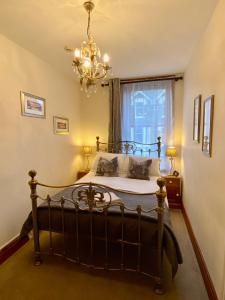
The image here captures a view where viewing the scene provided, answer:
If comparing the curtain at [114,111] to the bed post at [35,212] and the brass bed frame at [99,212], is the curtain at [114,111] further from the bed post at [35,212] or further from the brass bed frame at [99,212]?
the bed post at [35,212]

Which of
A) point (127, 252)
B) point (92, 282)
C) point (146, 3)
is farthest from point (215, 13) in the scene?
point (92, 282)

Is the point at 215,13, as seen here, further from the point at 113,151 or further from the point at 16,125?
the point at 113,151

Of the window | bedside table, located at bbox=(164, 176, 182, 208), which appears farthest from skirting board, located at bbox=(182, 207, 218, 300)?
the window

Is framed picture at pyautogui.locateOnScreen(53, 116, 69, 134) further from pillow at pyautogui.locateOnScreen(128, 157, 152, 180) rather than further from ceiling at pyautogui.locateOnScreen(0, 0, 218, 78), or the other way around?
pillow at pyautogui.locateOnScreen(128, 157, 152, 180)

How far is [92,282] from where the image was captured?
5.67 feet

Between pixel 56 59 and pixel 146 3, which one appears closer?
pixel 146 3

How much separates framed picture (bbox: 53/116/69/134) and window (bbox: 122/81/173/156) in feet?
3.82

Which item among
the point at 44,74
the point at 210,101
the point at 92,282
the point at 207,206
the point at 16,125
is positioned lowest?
the point at 92,282

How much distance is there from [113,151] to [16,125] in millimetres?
2081

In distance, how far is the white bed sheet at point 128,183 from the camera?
2.56 meters

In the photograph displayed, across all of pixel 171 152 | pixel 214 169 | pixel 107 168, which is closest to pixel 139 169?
pixel 107 168

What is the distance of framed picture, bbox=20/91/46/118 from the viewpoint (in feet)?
7.81

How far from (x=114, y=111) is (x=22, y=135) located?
1.94 meters

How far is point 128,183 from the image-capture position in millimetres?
2822
